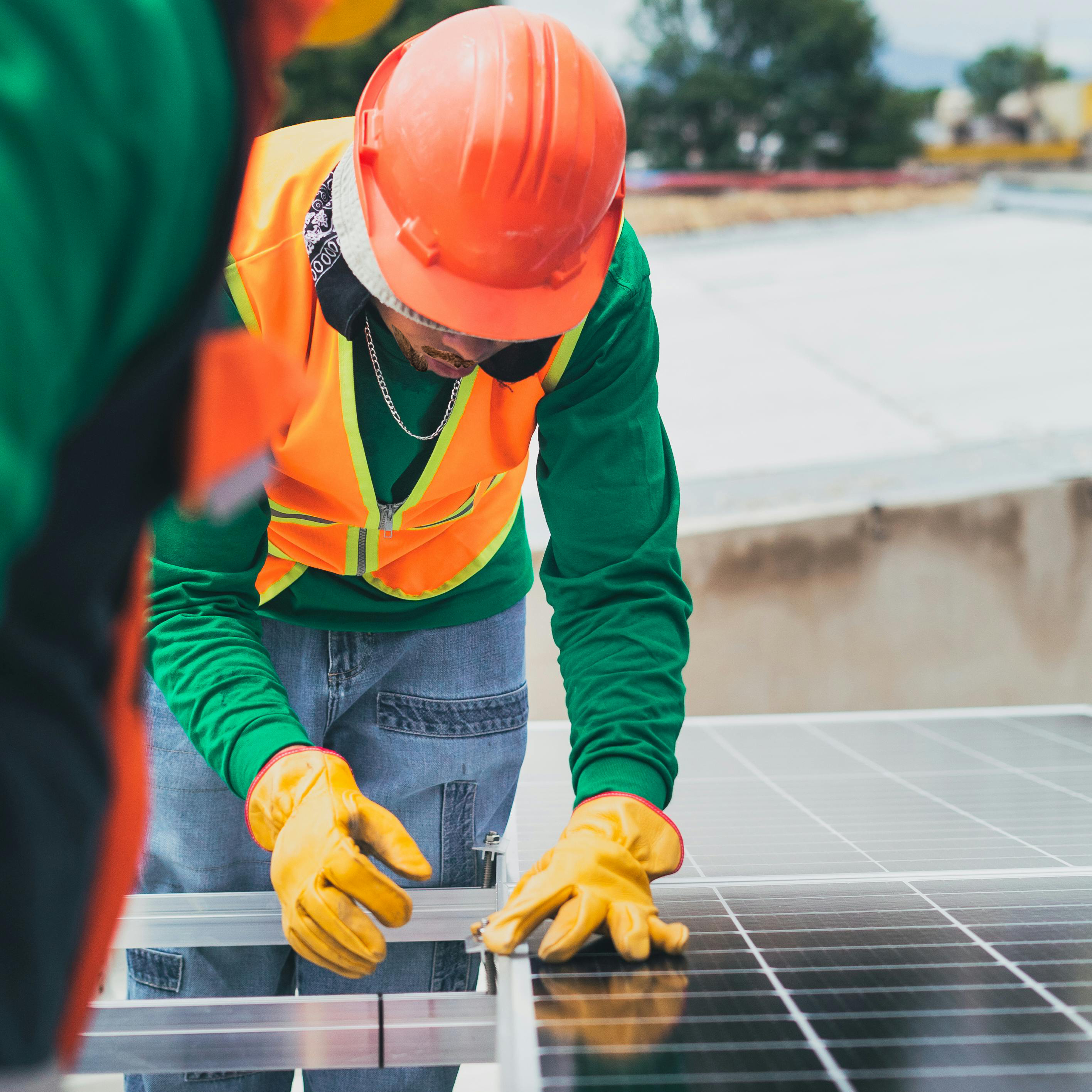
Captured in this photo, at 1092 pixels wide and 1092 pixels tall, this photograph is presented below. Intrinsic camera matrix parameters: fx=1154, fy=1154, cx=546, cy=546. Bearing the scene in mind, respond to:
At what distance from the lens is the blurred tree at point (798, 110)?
→ 153 ft

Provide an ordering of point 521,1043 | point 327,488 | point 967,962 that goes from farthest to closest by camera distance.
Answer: point 327,488, point 967,962, point 521,1043

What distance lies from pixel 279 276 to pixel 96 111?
152 centimetres

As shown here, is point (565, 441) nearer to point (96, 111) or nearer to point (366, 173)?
point (366, 173)

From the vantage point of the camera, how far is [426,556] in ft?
8.35

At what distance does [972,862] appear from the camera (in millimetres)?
2369

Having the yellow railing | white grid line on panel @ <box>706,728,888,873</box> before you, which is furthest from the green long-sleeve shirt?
the yellow railing

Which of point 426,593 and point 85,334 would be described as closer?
point 85,334

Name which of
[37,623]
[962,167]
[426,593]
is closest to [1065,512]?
[426,593]

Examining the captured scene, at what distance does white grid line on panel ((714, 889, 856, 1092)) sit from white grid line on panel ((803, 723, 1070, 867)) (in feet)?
2.62

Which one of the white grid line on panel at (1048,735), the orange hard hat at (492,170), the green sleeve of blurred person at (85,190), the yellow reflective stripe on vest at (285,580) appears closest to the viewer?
the green sleeve of blurred person at (85,190)

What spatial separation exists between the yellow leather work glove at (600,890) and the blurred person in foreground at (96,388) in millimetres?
1026

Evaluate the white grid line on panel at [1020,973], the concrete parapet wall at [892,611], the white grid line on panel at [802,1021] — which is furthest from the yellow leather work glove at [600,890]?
the concrete parapet wall at [892,611]

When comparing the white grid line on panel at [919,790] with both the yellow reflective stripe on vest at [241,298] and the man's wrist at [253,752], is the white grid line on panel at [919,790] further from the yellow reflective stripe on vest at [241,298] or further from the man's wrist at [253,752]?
the yellow reflective stripe on vest at [241,298]

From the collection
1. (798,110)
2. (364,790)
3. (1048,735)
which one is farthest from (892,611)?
(798,110)
